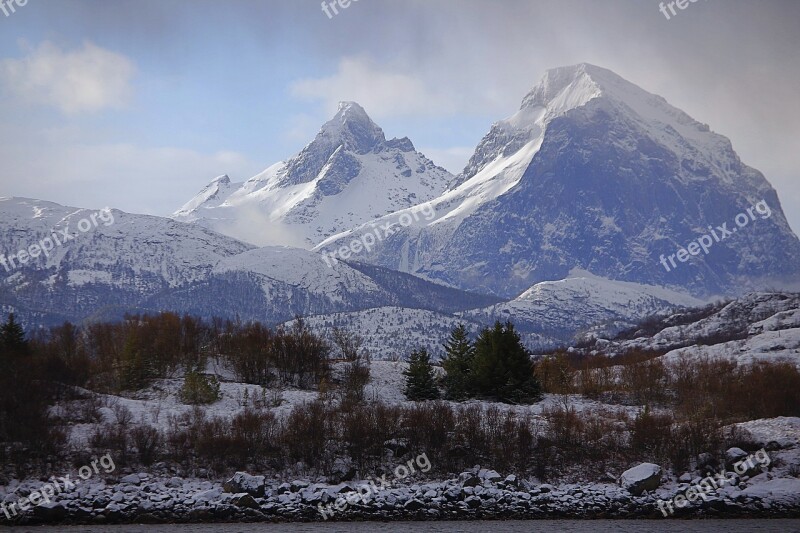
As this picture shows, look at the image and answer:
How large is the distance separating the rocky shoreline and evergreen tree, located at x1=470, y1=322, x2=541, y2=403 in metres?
26.8

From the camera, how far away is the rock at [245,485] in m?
62.3

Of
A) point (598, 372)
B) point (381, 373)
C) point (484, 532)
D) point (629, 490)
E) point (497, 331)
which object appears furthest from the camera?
point (598, 372)

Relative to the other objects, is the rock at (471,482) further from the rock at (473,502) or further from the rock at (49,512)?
the rock at (49,512)

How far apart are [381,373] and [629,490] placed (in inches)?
1802

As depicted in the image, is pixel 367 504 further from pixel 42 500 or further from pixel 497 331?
pixel 497 331

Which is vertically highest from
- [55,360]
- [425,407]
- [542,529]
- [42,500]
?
[55,360]

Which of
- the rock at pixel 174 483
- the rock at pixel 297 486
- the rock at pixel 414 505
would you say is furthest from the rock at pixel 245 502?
the rock at pixel 414 505

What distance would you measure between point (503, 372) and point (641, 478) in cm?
2887

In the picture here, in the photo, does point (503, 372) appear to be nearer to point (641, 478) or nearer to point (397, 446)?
point (397, 446)

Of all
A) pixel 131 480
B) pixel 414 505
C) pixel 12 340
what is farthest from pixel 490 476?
pixel 12 340

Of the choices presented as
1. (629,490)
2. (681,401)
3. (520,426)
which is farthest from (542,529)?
(681,401)

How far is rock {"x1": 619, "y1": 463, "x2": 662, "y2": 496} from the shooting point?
63.8 metres

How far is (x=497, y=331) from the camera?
93.2 m

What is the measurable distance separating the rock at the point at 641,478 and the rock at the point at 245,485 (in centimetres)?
3109
